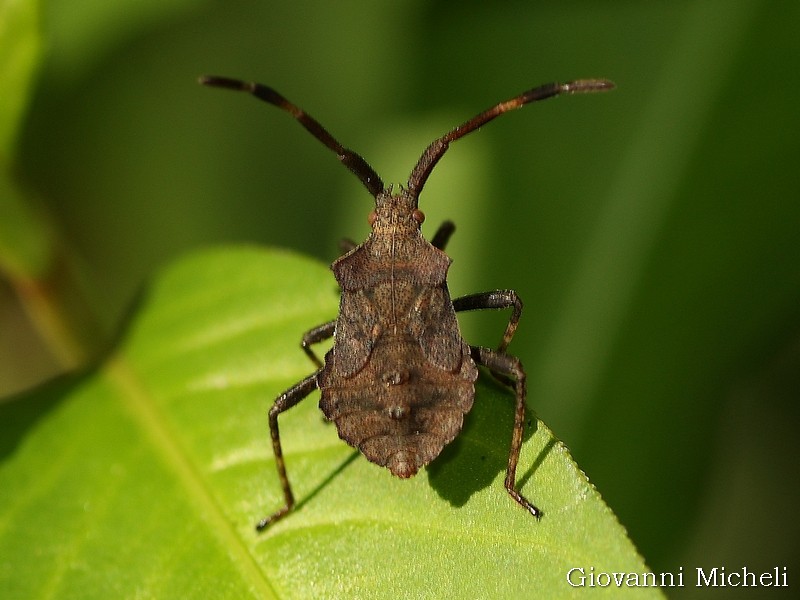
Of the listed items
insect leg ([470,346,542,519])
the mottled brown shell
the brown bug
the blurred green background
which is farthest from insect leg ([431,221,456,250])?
the blurred green background

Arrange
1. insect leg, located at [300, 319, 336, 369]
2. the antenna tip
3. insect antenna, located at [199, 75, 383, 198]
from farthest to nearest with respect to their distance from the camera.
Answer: insect leg, located at [300, 319, 336, 369]
insect antenna, located at [199, 75, 383, 198]
the antenna tip

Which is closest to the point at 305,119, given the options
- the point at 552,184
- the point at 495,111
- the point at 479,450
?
the point at 495,111

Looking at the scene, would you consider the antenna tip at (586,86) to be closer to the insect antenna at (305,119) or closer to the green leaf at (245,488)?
the insect antenna at (305,119)

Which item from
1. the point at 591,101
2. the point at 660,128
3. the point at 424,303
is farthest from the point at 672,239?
the point at 424,303

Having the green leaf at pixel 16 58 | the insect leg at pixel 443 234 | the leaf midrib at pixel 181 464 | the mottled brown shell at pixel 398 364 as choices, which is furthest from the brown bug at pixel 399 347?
the green leaf at pixel 16 58

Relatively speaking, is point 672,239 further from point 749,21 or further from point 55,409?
point 55,409

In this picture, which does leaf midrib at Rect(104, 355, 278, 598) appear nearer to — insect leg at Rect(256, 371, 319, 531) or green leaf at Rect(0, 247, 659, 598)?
green leaf at Rect(0, 247, 659, 598)
